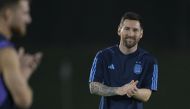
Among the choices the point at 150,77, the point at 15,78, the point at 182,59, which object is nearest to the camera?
the point at 15,78

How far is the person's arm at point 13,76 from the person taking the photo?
5.26m

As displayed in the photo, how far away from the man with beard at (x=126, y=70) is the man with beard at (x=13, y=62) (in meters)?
1.88

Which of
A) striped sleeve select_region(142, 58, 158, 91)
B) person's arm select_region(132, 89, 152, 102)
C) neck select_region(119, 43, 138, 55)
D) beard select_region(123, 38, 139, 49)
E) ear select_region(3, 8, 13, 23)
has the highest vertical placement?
ear select_region(3, 8, 13, 23)

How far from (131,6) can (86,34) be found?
100cm

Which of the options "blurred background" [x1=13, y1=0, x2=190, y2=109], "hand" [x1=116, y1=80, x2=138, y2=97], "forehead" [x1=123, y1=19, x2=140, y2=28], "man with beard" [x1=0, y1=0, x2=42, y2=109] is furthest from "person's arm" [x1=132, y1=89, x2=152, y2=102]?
"blurred background" [x1=13, y1=0, x2=190, y2=109]

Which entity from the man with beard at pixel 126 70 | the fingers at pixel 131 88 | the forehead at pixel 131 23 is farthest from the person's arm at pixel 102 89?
the forehead at pixel 131 23

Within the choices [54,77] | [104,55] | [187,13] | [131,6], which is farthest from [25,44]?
[104,55]

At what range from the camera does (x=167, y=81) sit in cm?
1455

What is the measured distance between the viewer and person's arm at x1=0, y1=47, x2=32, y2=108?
526 cm

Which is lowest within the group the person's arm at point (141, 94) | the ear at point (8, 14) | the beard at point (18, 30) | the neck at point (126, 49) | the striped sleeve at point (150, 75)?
the person's arm at point (141, 94)

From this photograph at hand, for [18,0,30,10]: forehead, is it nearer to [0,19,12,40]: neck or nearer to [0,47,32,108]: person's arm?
[0,19,12,40]: neck

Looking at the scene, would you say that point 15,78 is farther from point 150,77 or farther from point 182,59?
point 182,59

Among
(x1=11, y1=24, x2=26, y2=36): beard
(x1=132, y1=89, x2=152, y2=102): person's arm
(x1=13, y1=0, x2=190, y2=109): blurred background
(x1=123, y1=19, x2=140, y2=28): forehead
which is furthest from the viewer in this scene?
(x1=13, y1=0, x2=190, y2=109): blurred background

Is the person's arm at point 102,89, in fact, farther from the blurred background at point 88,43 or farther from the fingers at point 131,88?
the blurred background at point 88,43
